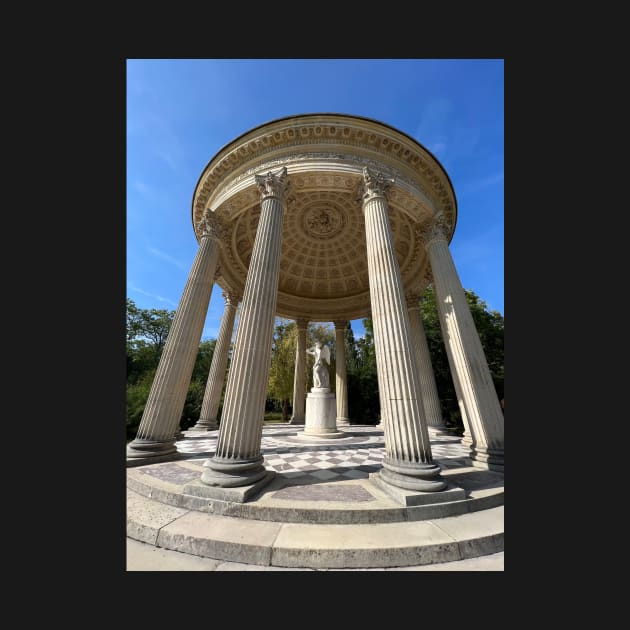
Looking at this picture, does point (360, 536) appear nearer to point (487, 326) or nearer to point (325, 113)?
point (325, 113)

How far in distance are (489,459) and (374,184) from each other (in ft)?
38.5

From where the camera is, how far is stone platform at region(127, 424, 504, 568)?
15.5 feet

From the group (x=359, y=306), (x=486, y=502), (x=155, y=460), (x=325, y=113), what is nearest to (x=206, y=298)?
(x=155, y=460)

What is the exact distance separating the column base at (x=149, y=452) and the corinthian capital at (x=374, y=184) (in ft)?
42.9

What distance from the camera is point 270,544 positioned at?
479 centimetres

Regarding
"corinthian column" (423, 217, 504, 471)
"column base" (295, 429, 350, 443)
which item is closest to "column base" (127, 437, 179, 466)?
"column base" (295, 429, 350, 443)

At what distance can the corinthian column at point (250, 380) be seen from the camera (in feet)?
23.6

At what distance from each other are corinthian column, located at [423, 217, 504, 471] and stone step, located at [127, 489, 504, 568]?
470cm

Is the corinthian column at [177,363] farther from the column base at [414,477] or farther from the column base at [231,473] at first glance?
the column base at [414,477]

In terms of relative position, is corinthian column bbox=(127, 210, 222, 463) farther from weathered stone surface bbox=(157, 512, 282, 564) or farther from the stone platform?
weathered stone surface bbox=(157, 512, 282, 564)

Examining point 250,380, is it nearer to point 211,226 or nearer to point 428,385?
point 211,226

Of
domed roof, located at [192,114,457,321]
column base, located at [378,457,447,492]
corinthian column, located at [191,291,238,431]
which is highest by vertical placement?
domed roof, located at [192,114,457,321]

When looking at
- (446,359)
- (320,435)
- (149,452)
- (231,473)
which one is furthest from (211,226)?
(446,359)

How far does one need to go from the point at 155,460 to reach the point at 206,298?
7.11 metres
